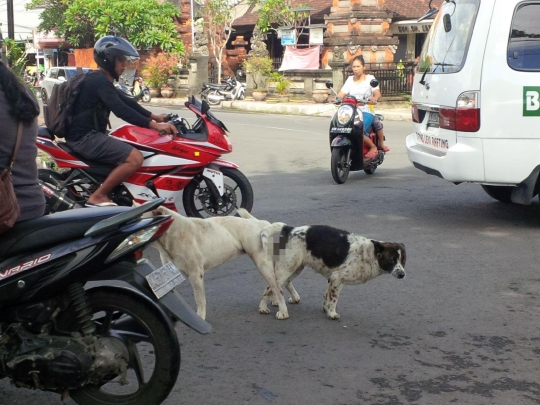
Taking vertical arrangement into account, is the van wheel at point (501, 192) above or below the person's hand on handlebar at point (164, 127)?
below

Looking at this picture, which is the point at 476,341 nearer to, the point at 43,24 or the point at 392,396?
the point at 392,396

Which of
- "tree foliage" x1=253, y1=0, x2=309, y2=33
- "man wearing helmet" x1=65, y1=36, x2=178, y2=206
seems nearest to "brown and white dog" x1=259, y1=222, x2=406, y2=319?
"man wearing helmet" x1=65, y1=36, x2=178, y2=206

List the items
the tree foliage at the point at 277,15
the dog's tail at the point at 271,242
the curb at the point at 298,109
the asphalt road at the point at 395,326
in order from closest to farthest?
the asphalt road at the point at 395,326 < the dog's tail at the point at 271,242 < the curb at the point at 298,109 < the tree foliage at the point at 277,15

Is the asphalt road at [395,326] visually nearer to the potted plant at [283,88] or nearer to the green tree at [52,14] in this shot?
the potted plant at [283,88]

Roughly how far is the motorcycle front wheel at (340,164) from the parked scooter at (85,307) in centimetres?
712

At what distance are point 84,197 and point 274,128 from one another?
1247cm

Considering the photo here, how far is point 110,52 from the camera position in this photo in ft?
23.7

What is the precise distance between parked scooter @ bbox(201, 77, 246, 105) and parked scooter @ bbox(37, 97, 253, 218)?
2370 centimetres

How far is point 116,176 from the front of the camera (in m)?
7.29

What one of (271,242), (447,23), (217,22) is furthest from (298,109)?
(271,242)

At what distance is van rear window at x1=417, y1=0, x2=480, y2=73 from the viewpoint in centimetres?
782

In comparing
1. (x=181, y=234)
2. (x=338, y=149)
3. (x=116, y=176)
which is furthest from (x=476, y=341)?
(x=338, y=149)

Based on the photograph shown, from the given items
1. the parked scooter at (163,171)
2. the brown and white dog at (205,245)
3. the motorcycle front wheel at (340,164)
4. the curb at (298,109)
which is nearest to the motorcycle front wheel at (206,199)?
the parked scooter at (163,171)

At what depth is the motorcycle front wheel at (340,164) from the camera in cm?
1074
